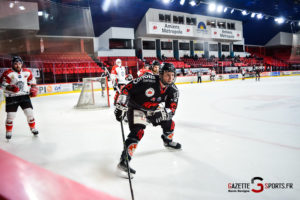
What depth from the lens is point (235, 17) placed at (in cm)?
2528

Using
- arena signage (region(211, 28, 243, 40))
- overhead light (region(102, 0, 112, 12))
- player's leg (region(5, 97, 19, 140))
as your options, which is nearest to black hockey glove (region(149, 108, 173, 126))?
player's leg (region(5, 97, 19, 140))

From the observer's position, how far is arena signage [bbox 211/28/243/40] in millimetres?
24542

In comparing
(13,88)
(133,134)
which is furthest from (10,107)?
(133,134)

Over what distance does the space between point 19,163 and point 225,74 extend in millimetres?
20335

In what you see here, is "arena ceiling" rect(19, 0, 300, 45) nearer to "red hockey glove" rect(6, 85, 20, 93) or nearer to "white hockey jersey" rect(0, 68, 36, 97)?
"white hockey jersey" rect(0, 68, 36, 97)

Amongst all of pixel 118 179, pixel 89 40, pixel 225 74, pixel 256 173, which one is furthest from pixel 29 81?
pixel 225 74

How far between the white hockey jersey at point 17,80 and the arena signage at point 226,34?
2398 centimetres

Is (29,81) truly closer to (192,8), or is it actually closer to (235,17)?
(192,8)

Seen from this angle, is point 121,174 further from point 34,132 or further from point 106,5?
point 106,5

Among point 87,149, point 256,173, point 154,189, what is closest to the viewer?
point 154,189

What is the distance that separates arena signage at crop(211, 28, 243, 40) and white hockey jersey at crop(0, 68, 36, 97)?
24.0 metres

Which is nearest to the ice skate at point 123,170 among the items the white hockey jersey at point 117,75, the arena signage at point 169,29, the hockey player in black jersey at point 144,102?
the hockey player in black jersey at point 144,102

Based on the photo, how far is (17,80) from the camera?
3.24 meters

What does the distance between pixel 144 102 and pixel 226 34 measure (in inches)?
1038
